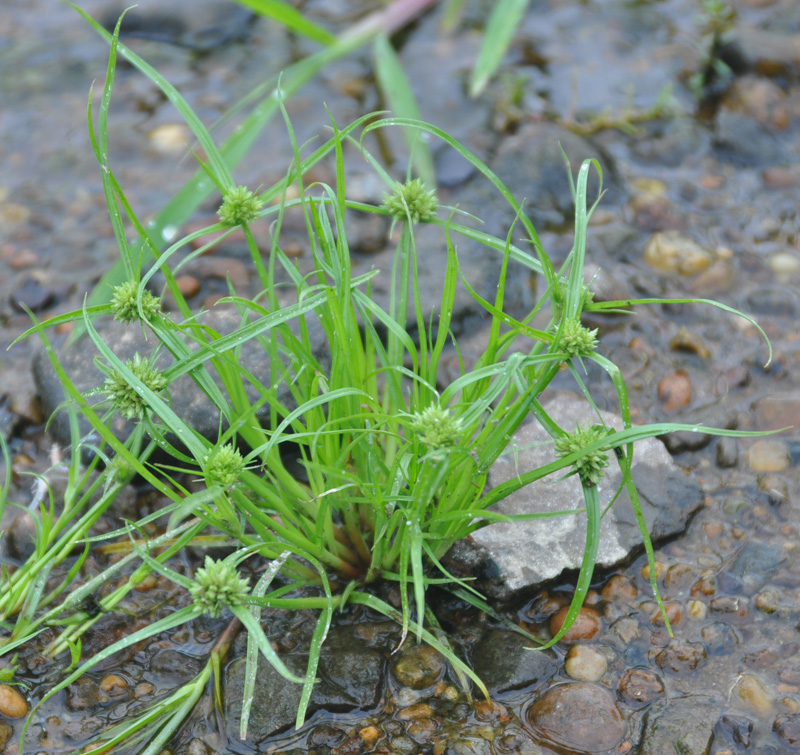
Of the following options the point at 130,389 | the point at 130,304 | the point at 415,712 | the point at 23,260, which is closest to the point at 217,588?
the point at 130,389

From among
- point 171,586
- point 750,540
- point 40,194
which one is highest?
point 40,194

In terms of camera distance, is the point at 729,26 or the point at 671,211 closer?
the point at 671,211

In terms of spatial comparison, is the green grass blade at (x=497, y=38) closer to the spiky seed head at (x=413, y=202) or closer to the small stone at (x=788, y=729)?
the spiky seed head at (x=413, y=202)

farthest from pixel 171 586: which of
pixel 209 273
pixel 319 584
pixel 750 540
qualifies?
pixel 750 540

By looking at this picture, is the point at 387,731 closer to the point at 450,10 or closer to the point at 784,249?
the point at 784,249

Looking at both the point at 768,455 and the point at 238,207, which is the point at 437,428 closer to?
the point at 238,207

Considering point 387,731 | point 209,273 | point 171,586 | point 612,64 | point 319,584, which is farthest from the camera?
point 612,64

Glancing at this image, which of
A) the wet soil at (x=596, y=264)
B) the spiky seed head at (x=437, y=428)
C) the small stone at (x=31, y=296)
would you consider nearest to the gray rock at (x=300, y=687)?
the wet soil at (x=596, y=264)

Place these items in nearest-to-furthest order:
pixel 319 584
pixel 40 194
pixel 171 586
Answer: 1. pixel 319 584
2. pixel 171 586
3. pixel 40 194

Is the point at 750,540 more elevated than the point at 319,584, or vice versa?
the point at 319,584
